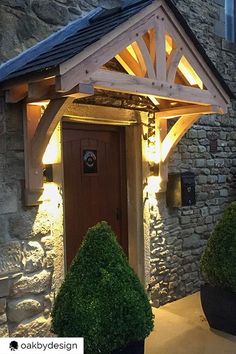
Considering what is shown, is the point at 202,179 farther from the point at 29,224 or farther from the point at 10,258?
the point at 10,258

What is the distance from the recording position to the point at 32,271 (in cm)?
348

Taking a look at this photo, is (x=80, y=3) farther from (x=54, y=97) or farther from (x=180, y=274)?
(x=180, y=274)

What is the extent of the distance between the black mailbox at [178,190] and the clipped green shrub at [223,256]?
2.56ft

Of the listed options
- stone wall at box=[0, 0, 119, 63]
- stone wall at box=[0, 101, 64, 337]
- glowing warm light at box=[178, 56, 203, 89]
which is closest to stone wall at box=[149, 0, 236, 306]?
glowing warm light at box=[178, 56, 203, 89]

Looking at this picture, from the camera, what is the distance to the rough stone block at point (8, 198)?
326cm

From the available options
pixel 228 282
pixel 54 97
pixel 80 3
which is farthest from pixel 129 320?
pixel 80 3

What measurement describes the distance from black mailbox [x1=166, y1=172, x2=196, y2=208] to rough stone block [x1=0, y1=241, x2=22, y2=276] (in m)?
2.13

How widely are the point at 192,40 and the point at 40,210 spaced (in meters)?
2.12

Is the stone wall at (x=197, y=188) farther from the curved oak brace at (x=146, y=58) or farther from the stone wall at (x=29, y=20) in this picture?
the stone wall at (x=29, y=20)

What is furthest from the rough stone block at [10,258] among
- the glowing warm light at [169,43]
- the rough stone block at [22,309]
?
the glowing warm light at [169,43]

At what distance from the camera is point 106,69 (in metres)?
3.41

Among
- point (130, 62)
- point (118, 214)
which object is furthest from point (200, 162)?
point (130, 62)

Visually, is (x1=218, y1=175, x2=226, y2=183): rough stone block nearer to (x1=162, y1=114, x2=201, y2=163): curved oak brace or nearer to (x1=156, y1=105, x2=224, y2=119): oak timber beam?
(x1=162, y1=114, x2=201, y2=163): curved oak brace

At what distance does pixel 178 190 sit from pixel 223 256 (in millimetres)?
1146
